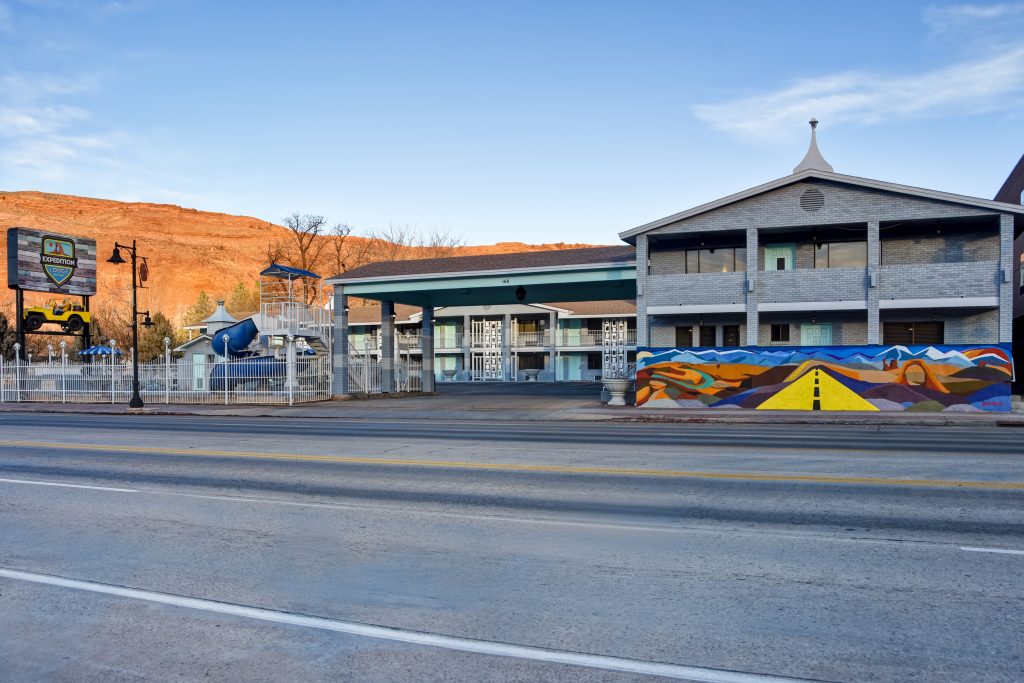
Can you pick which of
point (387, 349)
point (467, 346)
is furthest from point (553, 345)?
point (387, 349)

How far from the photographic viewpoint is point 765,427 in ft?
69.3

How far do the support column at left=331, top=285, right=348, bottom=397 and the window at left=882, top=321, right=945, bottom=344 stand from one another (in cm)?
2090

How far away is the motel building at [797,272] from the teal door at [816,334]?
4cm

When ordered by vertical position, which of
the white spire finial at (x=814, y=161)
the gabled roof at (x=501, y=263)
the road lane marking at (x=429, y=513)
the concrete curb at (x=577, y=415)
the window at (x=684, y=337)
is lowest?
the concrete curb at (x=577, y=415)

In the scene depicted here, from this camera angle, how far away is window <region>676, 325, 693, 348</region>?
2995cm

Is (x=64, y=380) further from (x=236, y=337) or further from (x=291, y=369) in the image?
(x=291, y=369)

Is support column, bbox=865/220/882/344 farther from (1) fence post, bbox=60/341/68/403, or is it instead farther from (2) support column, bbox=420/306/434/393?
(1) fence post, bbox=60/341/68/403

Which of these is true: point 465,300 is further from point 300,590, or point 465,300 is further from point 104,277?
point 104,277

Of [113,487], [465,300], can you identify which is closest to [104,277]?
[465,300]

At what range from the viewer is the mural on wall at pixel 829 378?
78.6 feet

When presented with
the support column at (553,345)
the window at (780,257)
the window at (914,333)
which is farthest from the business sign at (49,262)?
the window at (914,333)

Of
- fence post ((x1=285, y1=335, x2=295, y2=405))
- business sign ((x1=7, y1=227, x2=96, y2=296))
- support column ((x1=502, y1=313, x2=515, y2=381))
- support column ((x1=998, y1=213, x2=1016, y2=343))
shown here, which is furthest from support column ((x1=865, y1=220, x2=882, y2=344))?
business sign ((x1=7, y1=227, x2=96, y2=296))

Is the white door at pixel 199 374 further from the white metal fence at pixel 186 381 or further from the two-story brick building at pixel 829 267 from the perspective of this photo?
the two-story brick building at pixel 829 267

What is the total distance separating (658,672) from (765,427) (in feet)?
58.6
